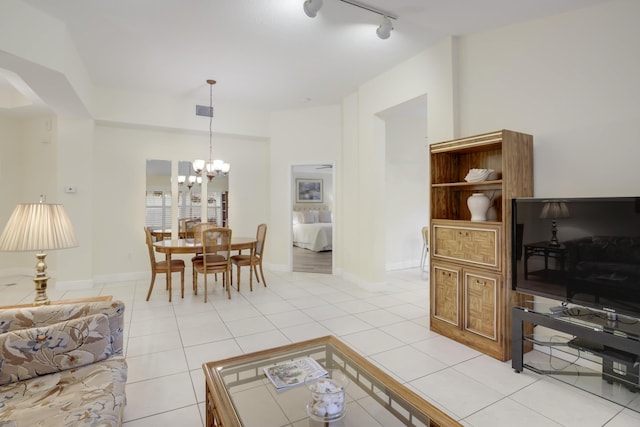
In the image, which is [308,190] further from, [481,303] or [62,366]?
[62,366]

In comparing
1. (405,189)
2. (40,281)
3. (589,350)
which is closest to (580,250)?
(589,350)

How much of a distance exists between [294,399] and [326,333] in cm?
170

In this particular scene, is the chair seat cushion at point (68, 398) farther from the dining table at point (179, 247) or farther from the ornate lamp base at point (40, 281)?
the dining table at point (179, 247)

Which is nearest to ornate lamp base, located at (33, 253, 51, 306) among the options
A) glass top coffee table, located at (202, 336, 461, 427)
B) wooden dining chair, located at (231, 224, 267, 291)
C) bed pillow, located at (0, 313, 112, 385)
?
bed pillow, located at (0, 313, 112, 385)

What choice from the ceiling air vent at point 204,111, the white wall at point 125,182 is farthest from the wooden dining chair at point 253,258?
the ceiling air vent at point 204,111

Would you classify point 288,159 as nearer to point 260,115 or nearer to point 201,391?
point 260,115

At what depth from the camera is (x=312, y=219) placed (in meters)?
10.2

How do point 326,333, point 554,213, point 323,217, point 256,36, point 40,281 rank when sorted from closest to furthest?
point 40,281, point 554,213, point 326,333, point 256,36, point 323,217

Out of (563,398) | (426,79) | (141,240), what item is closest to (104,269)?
(141,240)

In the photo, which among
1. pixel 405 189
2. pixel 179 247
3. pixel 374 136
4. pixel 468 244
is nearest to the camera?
pixel 468 244

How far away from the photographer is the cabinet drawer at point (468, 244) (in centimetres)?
268

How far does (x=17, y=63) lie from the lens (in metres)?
2.91

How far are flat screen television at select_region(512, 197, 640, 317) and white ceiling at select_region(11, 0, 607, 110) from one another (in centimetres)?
161

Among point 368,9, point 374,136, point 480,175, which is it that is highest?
point 368,9
